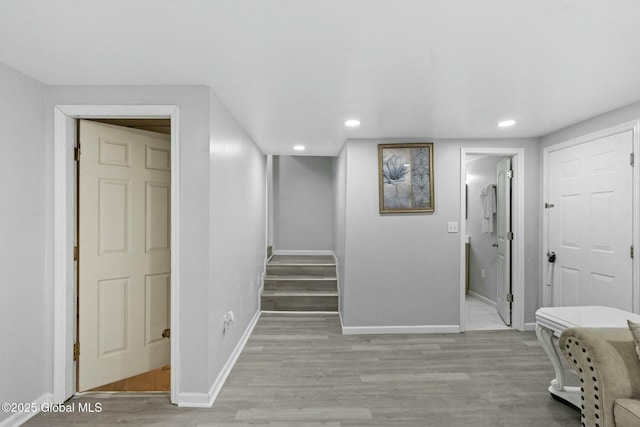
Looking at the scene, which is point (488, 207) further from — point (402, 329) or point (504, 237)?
point (402, 329)

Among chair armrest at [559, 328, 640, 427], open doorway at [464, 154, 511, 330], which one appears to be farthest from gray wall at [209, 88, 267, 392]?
open doorway at [464, 154, 511, 330]

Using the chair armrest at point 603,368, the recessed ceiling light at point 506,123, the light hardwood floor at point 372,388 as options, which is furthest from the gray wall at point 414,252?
the chair armrest at point 603,368

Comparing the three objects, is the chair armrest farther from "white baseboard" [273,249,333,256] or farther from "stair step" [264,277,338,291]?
"white baseboard" [273,249,333,256]

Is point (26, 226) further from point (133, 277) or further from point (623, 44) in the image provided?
point (623, 44)

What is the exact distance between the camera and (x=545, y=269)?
3.58m

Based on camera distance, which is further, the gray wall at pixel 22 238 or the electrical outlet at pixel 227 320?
the electrical outlet at pixel 227 320

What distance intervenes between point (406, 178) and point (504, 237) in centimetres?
149

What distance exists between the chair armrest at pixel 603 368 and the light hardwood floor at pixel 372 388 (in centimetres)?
51

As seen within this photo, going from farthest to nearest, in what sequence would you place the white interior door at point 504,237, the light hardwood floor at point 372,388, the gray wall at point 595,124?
the white interior door at point 504,237 → the gray wall at point 595,124 → the light hardwood floor at point 372,388

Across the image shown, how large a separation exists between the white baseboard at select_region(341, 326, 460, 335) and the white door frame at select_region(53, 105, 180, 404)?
1.99m

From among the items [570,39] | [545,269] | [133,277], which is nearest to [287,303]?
[133,277]

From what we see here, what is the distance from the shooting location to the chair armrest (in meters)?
1.61

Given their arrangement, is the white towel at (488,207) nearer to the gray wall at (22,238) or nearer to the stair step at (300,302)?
the stair step at (300,302)

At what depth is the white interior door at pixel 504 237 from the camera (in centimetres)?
386
